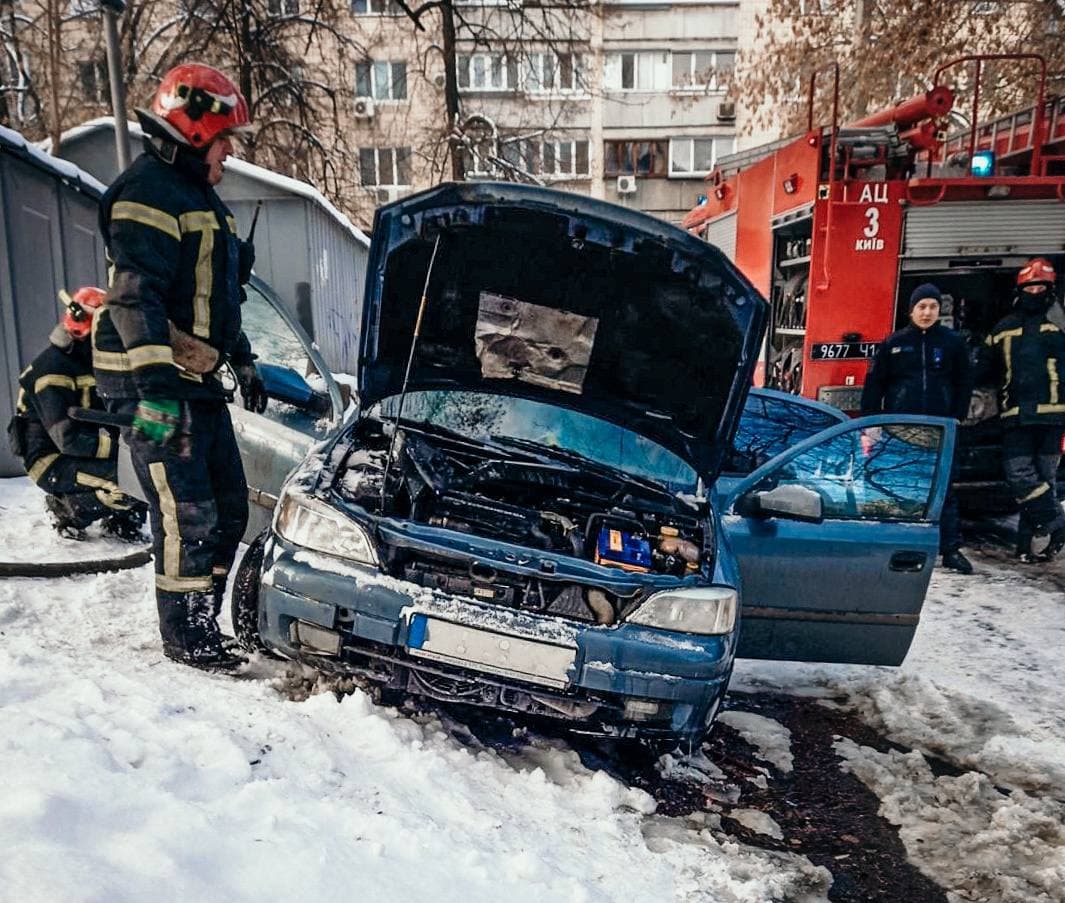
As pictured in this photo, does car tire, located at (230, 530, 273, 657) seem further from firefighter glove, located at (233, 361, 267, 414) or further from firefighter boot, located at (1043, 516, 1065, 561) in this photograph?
firefighter boot, located at (1043, 516, 1065, 561)

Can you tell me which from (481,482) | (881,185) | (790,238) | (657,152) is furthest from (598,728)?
(657,152)

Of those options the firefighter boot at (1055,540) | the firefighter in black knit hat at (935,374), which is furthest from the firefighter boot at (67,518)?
the firefighter boot at (1055,540)

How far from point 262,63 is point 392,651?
1490 cm

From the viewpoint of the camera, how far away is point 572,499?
3.11 meters

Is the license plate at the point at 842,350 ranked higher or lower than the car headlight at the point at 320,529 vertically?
higher

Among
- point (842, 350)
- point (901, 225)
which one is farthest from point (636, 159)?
point (842, 350)

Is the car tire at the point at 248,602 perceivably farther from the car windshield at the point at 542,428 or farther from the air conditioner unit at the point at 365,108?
the air conditioner unit at the point at 365,108

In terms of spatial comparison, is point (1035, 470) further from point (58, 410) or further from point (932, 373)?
point (58, 410)

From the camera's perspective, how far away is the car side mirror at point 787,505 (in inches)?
120

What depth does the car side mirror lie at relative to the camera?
120 inches

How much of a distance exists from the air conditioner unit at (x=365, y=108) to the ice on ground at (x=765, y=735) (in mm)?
23463

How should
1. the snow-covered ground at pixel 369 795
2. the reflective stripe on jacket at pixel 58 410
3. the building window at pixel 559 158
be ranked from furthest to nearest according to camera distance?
the building window at pixel 559 158 < the reflective stripe on jacket at pixel 58 410 < the snow-covered ground at pixel 369 795

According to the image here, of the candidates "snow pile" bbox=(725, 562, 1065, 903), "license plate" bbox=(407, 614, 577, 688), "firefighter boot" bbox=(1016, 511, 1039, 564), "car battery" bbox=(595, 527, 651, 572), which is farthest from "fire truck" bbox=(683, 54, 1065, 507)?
"license plate" bbox=(407, 614, 577, 688)

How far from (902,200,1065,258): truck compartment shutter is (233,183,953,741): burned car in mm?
3413
